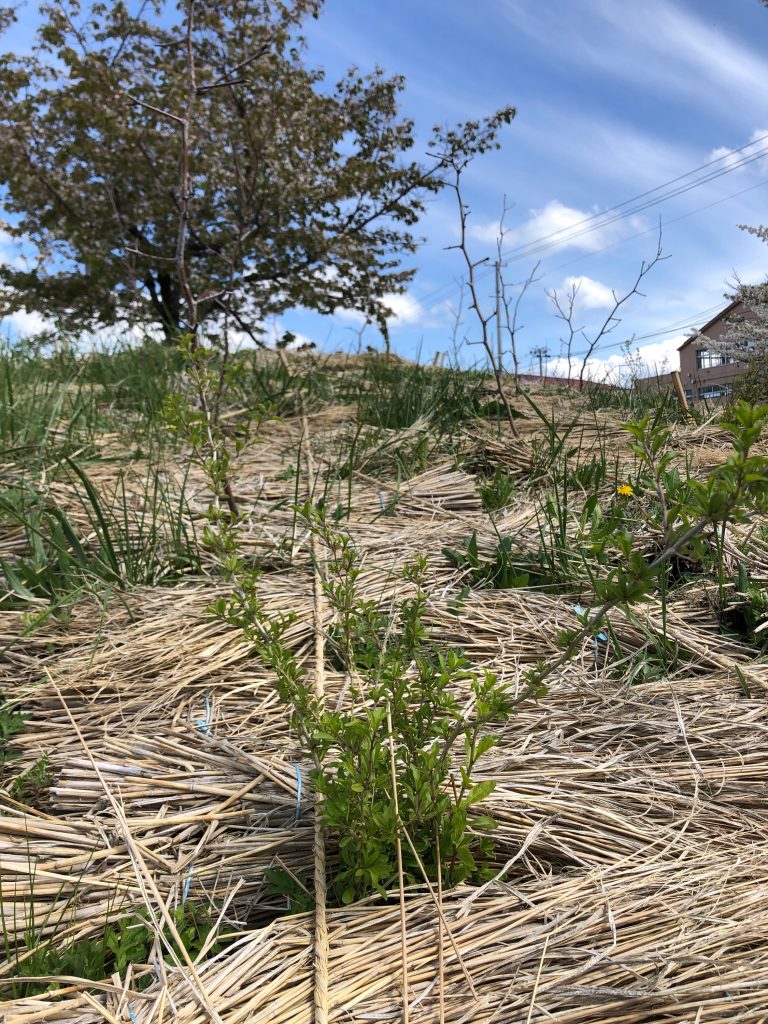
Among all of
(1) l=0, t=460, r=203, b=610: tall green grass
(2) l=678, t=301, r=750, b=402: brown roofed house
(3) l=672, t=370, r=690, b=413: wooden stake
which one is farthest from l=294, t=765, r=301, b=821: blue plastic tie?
(2) l=678, t=301, r=750, b=402: brown roofed house

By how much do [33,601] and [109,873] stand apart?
47.7 inches

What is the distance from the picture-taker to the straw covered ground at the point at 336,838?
988 millimetres

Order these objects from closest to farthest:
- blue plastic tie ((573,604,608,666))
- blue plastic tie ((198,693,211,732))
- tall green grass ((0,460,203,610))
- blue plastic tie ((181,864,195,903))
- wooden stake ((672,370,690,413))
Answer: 1. blue plastic tie ((181,864,195,903))
2. blue plastic tie ((198,693,211,732))
3. blue plastic tie ((573,604,608,666))
4. tall green grass ((0,460,203,610))
5. wooden stake ((672,370,690,413))

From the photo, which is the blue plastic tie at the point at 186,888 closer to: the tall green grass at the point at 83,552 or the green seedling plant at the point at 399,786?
the green seedling plant at the point at 399,786

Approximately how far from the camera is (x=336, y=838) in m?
1.26

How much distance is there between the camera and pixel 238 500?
9.65ft

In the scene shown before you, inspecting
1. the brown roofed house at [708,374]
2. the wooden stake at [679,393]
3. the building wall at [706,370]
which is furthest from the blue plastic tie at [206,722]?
the building wall at [706,370]

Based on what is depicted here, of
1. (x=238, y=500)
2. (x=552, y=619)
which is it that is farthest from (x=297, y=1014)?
(x=238, y=500)

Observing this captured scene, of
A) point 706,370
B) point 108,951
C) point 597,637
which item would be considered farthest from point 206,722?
point 706,370

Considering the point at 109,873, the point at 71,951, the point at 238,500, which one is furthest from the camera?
the point at 238,500

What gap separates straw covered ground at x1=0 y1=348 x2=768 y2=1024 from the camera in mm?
988

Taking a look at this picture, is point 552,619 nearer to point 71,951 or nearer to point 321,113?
point 71,951

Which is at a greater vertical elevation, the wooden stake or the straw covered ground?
the wooden stake

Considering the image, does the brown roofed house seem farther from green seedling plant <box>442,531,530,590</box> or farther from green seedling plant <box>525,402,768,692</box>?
green seedling plant <box>525,402,768,692</box>
